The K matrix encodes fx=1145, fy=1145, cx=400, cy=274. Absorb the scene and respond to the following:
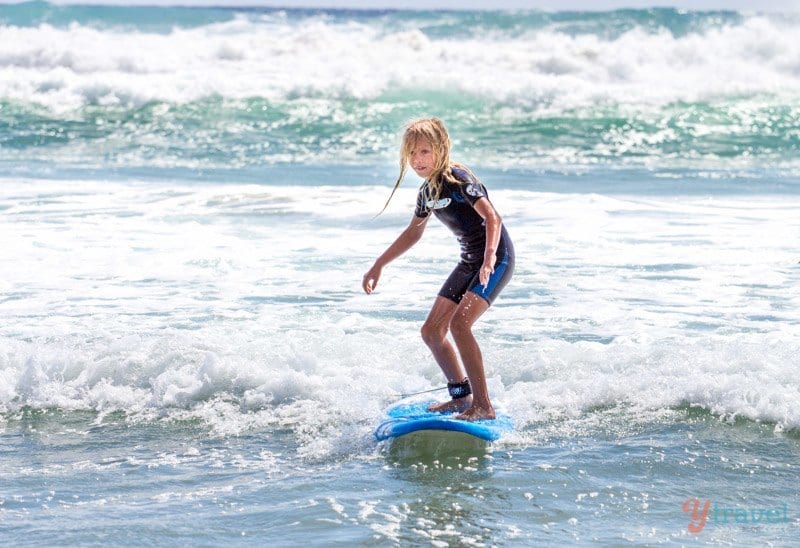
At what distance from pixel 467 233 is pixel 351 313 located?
9.54 feet

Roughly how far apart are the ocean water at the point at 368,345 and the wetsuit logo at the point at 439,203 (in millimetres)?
1101

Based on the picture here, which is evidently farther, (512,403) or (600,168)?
(600,168)

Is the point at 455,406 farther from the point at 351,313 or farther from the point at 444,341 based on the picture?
the point at 351,313

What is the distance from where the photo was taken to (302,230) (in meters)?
11.8

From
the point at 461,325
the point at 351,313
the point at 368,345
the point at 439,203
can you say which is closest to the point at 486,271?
the point at 461,325

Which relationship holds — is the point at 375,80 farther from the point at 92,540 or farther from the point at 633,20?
the point at 92,540

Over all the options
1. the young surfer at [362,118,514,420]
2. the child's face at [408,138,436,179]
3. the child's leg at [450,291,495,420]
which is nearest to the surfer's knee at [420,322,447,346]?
the young surfer at [362,118,514,420]

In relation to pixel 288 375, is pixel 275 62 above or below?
above

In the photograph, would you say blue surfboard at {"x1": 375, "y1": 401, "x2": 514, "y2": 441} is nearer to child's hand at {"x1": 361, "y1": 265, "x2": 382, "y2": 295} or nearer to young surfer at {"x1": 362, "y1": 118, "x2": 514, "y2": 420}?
young surfer at {"x1": 362, "y1": 118, "x2": 514, "y2": 420}

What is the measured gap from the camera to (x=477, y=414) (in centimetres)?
543

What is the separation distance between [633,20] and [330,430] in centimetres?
3516

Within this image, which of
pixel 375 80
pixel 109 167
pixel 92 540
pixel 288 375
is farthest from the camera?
pixel 375 80

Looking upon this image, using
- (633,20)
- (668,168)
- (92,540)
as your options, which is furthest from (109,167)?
(633,20)

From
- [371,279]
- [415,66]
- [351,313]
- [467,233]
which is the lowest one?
[351,313]
